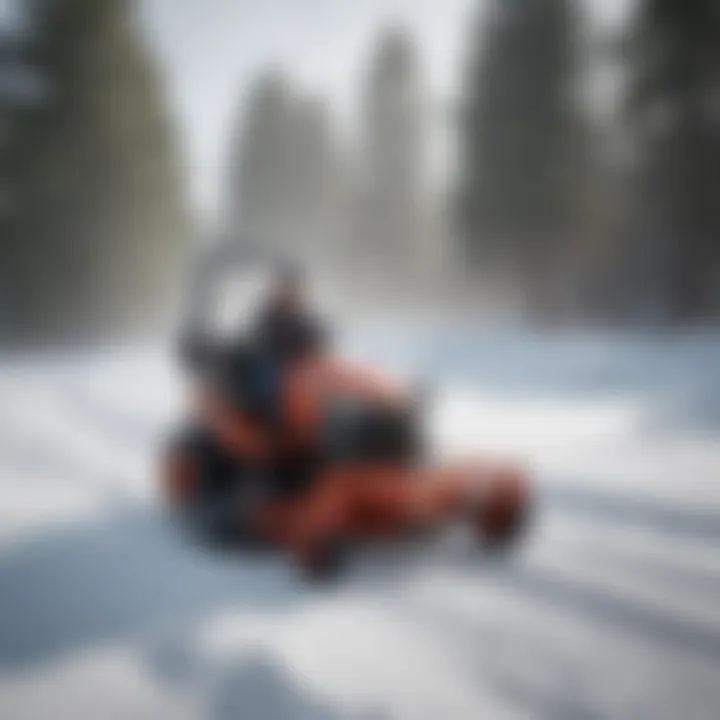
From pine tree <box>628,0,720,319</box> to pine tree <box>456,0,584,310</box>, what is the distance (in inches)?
159

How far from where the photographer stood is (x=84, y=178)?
18.2m

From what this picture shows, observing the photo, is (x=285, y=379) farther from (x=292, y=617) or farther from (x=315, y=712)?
(x=315, y=712)

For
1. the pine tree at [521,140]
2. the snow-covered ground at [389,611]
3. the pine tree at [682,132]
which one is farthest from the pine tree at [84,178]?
the pine tree at [682,132]

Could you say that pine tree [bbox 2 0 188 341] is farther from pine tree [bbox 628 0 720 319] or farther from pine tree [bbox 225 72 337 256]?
pine tree [bbox 628 0 720 319]

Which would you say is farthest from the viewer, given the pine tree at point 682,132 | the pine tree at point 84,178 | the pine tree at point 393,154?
the pine tree at point 393,154

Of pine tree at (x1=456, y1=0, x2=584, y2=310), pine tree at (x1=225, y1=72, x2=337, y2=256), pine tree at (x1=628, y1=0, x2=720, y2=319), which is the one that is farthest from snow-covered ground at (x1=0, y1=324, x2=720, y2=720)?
pine tree at (x1=225, y1=72, x2=337, y2=256)

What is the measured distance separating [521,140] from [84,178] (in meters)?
10.9

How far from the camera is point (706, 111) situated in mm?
13352

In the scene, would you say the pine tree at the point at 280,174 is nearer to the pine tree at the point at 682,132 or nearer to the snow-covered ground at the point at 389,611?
the pine tree at the point at 682,132

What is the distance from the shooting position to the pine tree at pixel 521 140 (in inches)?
752

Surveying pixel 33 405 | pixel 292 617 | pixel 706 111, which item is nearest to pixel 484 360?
pixel 706 111

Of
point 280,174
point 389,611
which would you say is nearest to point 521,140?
point 280,174

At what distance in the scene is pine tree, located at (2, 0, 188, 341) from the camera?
58.6 ft

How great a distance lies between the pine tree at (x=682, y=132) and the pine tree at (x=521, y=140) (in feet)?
13.2
